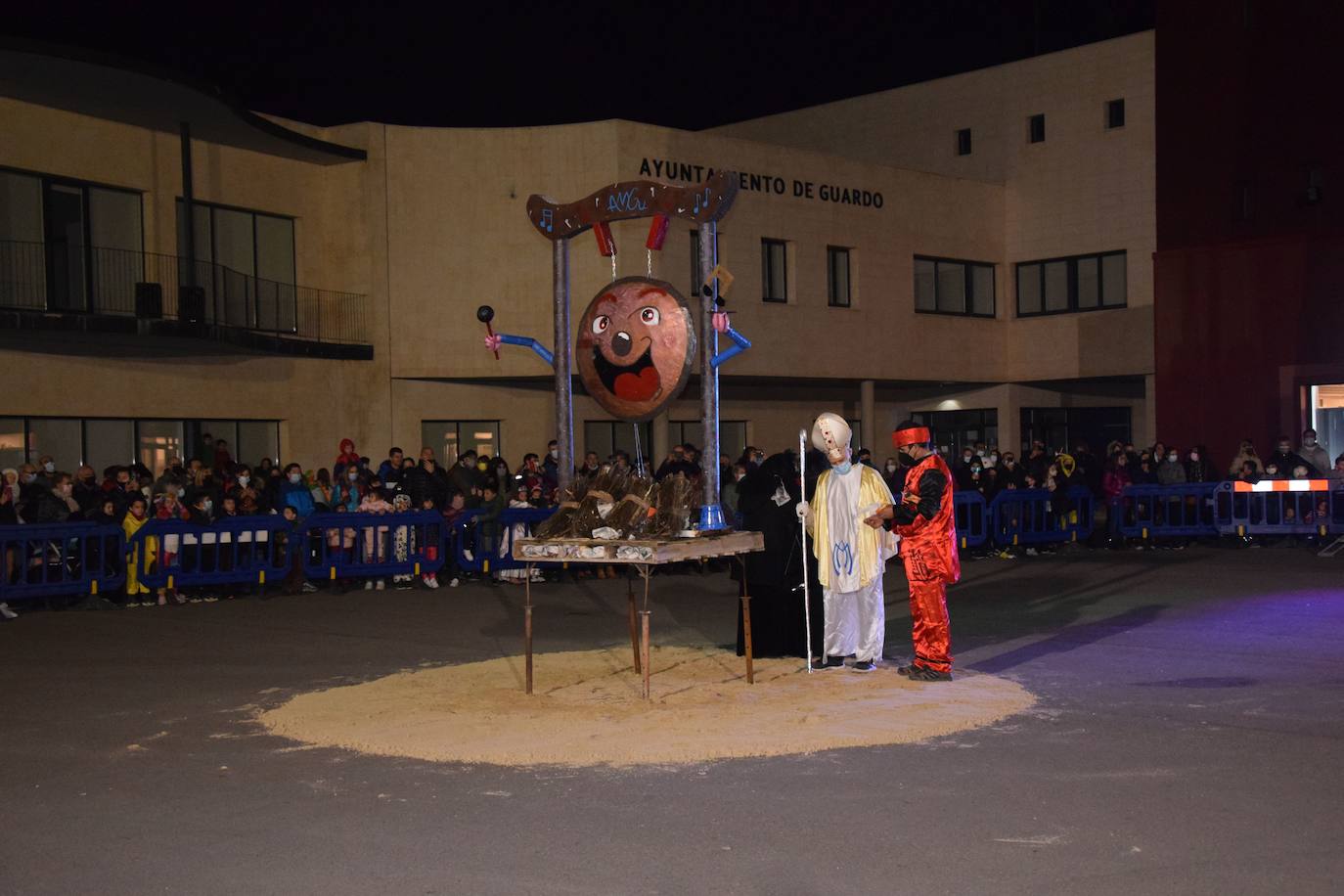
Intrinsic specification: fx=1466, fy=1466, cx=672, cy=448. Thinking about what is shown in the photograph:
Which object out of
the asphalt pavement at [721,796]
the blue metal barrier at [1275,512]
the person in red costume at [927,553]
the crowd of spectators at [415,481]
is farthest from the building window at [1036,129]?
the person in red costume at [927,553]

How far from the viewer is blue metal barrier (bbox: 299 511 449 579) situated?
18875 mm

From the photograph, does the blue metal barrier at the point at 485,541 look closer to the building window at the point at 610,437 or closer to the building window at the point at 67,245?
the building window at the point at 67,245

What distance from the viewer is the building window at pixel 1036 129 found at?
37019mm

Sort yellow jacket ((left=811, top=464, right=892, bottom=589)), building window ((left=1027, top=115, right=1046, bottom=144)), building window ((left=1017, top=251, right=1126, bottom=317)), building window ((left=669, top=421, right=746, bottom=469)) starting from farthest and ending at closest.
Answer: building window ((left=1027, top=115, right=1046, bottom=144))
building window ((left=1017, top=251, right=1126, bottom=317))
building window ((left=669, top=421, right=746, bottom=469))
yellow jacket ((left=811, top=464, right=892, bottom=589))

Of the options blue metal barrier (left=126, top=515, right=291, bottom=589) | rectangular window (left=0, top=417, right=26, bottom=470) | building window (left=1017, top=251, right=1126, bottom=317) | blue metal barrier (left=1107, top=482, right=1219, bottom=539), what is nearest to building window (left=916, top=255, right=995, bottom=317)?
building window (left=1017, top=251, right=1126, bottom=317)

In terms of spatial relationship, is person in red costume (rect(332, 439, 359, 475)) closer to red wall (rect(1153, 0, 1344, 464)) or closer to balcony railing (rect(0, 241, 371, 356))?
balcony railing (rect(0, 241, 371, 356))

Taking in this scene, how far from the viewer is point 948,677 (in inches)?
435

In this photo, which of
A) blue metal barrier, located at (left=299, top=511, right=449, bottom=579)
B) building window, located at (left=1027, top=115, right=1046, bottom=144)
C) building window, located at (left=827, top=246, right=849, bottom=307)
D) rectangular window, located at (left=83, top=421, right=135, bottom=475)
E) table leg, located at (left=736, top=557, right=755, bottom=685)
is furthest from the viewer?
building window, located at (left=1027, top=115, right=1046, bottom=144)

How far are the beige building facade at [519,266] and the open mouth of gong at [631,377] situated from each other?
46.3 feet

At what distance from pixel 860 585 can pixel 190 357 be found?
18426 mm

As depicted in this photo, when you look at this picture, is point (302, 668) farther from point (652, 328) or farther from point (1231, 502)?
point (1231, 502)

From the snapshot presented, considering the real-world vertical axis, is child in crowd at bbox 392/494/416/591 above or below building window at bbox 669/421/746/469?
below

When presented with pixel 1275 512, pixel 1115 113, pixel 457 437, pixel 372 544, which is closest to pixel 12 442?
pixel 372 544

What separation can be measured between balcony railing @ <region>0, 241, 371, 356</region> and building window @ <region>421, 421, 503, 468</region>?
2.38m
